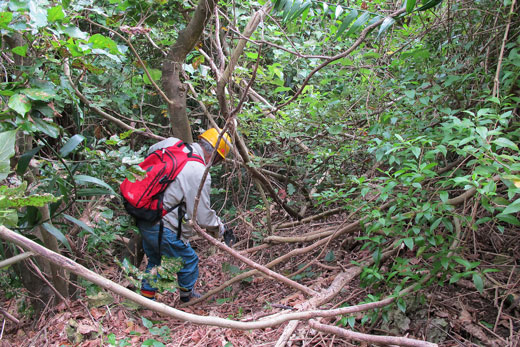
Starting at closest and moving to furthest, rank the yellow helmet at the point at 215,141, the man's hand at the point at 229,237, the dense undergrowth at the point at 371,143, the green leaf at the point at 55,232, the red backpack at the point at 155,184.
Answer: the dense undergrowth at the point at 371,143 → the green leaf at the point at 55,232 → the red backpack at the point at 155,184 → the yellow helmet at the point at 215,141 → the man's hand at the point at 229,237

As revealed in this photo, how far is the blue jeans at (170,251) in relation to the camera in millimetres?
3428


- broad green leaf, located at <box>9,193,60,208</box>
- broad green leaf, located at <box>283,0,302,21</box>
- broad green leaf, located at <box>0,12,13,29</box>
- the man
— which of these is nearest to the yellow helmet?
the man

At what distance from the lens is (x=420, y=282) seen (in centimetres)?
213

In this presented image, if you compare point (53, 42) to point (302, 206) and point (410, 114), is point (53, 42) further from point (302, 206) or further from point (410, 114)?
point (302, 206)

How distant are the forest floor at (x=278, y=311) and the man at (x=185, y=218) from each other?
305 millimetres

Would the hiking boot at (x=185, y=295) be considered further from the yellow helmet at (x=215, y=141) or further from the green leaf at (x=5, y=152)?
the green leaf at (x=5, y=152)

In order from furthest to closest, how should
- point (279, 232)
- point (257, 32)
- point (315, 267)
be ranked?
point (279, 232) < point (257, 32) < point (315, 267)

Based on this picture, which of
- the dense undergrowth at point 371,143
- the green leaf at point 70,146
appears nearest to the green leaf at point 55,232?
the dense undergrowth at point 371,143

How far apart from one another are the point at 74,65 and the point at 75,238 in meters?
1.90

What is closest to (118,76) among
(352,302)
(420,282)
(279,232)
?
(279,232)

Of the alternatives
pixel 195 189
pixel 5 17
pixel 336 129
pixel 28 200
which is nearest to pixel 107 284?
pixel 28 200

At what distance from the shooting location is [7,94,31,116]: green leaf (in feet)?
6.10

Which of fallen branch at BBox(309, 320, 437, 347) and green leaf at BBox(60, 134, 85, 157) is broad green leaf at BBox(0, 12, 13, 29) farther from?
fallen branch at BBox(309, 320, 437, 347)

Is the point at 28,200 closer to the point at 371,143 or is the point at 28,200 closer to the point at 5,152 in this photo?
the point at 5,152
